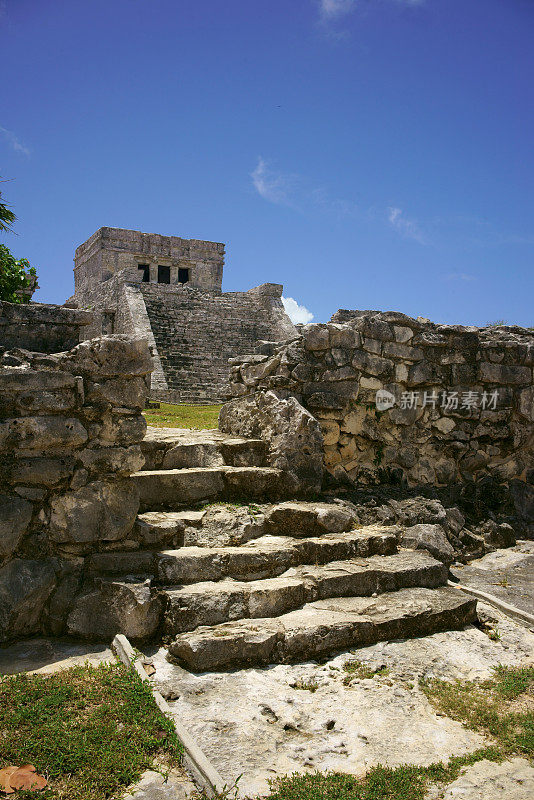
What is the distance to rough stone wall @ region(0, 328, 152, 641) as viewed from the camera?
12.4 feet

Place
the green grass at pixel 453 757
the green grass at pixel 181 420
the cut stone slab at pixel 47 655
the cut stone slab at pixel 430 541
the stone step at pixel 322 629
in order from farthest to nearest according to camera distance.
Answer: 1. the green grass at pixel 181 420
2. the cut stone slab at pixel 430 541
3. the stone step at pixel 322 629
4. the cut stone slab at pixel 47 655
5. the green grass at pixel 453 757

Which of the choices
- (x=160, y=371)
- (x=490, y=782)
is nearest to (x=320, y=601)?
(x=490, y=782)

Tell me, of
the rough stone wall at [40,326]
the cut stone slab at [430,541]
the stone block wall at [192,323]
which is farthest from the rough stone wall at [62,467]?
the stone block wall at [192,323]

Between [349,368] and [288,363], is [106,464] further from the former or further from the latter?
[349,368]

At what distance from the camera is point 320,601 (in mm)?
4359

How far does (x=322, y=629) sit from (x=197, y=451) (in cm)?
201

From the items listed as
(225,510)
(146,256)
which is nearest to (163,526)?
(225,510)

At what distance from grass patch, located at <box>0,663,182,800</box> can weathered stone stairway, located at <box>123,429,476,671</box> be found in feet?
1.71

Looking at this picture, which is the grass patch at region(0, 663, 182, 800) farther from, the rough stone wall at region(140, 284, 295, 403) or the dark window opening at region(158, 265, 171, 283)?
the dark window opening at region(158, 265, 171, 283)

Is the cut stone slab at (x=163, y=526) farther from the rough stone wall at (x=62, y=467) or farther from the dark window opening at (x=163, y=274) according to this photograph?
the dark window opening at (x=163, y=274)

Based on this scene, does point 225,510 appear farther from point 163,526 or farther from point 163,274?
point 163,274

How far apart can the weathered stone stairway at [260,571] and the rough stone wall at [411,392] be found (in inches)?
43.0

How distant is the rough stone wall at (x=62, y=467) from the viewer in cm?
377

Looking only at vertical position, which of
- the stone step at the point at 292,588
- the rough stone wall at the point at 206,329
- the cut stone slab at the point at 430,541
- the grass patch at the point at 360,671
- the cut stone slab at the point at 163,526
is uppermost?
the rough stone wall at the point at 206,329
